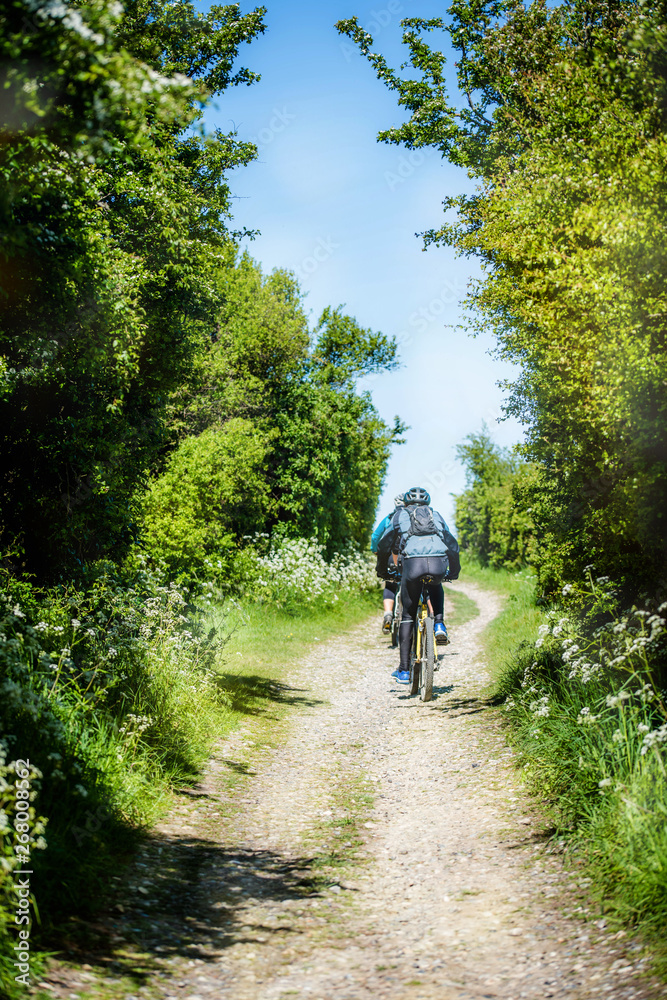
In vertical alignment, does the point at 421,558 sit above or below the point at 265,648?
above

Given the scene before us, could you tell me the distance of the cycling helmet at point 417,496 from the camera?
29.9ft

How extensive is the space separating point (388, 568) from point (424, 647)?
211 cm

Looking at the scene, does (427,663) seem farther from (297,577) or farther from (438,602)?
(297,577)

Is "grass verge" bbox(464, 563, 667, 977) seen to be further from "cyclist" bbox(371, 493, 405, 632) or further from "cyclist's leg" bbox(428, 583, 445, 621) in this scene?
"cyclist" bbox(371, 493, 405, 632)

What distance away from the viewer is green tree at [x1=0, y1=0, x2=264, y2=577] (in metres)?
3.41

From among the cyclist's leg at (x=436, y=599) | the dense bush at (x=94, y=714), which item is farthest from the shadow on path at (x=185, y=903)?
the cyclist's leg at (x=436, y=599)

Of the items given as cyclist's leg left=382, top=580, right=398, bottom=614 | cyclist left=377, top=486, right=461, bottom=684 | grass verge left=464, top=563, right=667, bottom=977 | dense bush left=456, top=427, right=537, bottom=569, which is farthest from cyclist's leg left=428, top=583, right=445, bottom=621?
dense bush left=456, top=427, right=537, bottom=569

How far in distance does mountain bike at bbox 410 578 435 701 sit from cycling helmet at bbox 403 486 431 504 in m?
1.01

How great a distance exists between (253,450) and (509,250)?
13.6 m

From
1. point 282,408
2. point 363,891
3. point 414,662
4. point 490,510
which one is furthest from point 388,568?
point 490,510

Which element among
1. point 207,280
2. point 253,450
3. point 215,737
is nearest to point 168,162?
point 207,280

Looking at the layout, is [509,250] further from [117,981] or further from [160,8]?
[160,8]

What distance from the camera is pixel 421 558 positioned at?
28.6 feet

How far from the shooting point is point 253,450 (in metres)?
19.4
